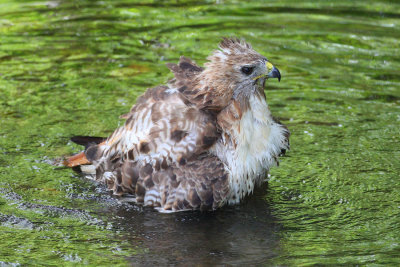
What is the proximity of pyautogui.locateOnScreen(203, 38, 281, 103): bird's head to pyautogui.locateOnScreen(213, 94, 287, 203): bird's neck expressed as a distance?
13cm

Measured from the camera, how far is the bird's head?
6.59 meters

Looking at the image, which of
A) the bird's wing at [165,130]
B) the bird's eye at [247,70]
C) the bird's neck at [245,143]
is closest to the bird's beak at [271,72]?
the bird's eye at [247,70]

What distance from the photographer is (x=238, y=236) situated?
6297 mm

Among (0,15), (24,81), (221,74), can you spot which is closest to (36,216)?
(221,74)

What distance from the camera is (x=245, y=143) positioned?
669 centimetres

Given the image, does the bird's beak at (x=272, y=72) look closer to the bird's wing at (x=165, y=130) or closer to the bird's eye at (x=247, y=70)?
the bird's eye at (x=247, y=70)

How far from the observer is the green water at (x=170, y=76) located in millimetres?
6086

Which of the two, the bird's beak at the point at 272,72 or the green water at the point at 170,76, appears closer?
the green water at the point at 170,76

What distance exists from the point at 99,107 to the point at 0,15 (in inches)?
181

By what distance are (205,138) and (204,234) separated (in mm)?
883

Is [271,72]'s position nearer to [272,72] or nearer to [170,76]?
[272,72]

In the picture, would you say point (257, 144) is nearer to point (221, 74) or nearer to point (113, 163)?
point (221, 74)

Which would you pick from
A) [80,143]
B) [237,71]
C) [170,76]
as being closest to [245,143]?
[237,71]

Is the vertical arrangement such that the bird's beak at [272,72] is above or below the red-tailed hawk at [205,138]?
above
